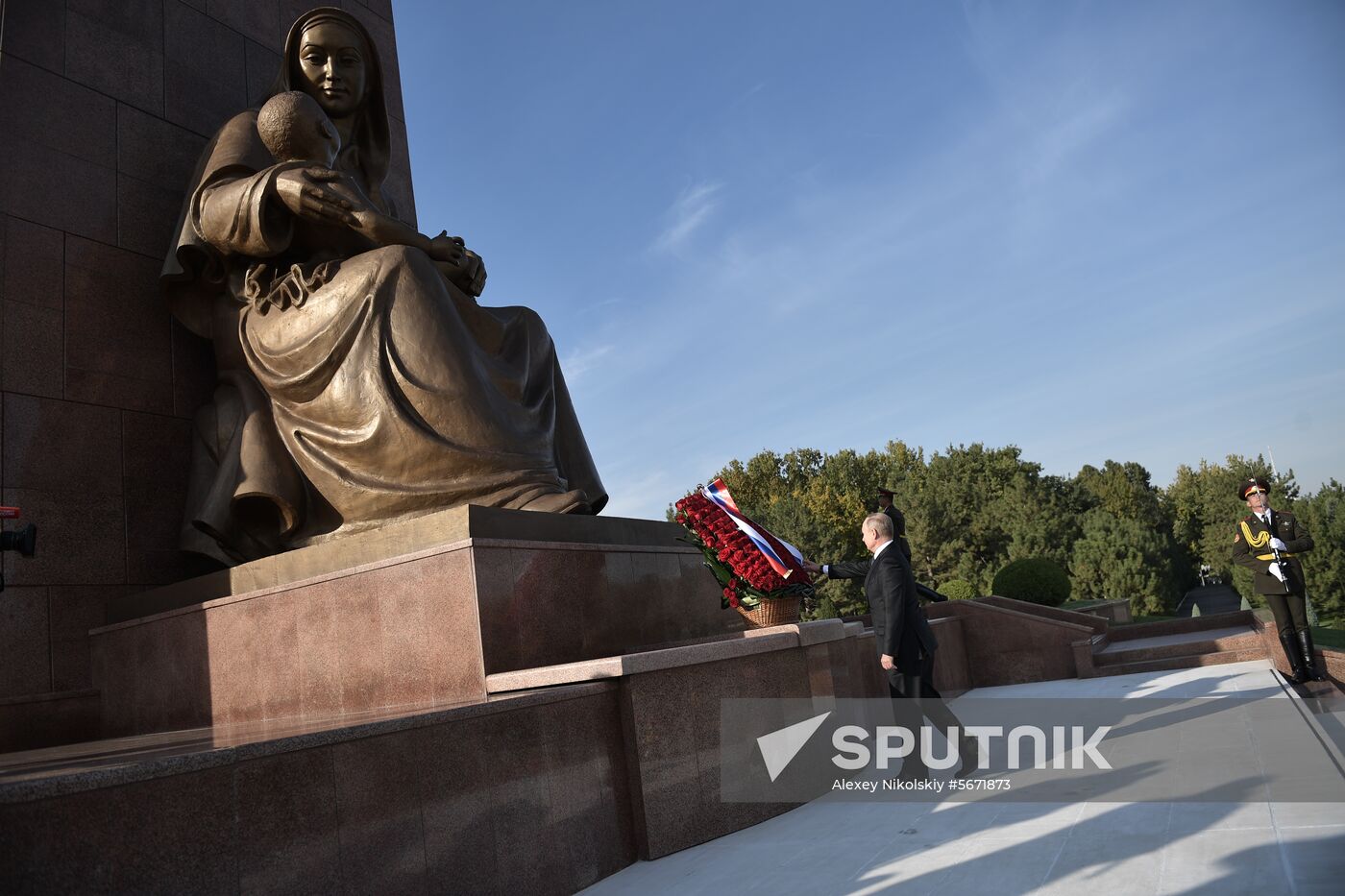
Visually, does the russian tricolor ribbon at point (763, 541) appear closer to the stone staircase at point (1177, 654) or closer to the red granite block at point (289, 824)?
the red granite block at point (289, 824)

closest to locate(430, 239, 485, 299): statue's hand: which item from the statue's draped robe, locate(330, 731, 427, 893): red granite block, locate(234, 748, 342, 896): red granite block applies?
the statue's draped robe

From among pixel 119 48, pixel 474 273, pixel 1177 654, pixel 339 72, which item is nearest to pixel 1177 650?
pixel 1177 654

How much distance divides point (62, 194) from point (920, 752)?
6.75 meters

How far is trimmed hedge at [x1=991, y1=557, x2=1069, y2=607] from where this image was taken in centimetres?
1642

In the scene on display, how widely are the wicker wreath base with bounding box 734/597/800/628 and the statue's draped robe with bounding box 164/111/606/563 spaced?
1.40m

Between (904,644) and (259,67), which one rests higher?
(259,67)

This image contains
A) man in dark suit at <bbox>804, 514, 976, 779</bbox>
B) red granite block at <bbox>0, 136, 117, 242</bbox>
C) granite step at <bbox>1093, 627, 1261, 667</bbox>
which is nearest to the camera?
man in dark suit at <bbox>804, 514, 976, 779</bbox>

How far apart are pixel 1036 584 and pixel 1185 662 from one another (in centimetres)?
618

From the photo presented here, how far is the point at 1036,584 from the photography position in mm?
16469

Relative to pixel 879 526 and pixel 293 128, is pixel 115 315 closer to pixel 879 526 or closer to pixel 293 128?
pixel 293 128

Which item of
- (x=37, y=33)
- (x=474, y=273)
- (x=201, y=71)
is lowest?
(x=474, y=273)

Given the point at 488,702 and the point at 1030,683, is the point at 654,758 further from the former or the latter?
the point at 1030,683

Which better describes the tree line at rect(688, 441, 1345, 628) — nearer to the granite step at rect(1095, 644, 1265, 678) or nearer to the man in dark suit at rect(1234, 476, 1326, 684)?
the granite step at rect(1095, 644, 1265, 678)

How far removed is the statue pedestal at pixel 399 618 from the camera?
4.74 metres
